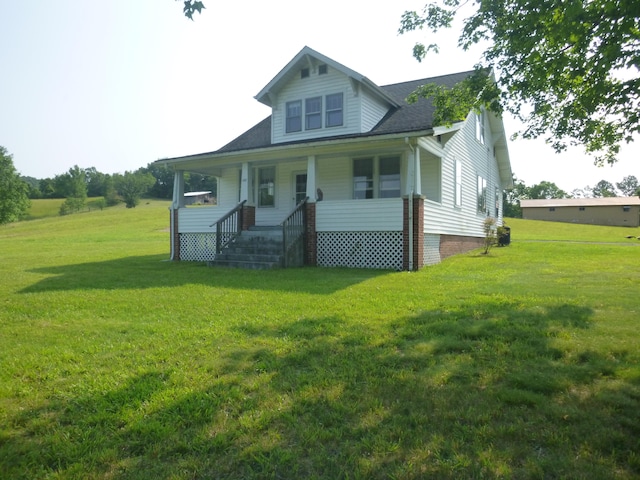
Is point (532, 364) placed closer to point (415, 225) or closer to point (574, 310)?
point (574, 310)

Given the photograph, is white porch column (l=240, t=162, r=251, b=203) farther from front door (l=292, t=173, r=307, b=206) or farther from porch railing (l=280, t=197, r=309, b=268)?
porch railing (l=280, t=197, r=309, b=268)

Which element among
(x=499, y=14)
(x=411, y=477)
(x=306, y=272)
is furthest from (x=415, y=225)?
(x=411, y=477)

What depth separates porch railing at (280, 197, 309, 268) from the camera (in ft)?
39.9

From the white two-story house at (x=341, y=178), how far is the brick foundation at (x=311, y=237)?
0.10 feet

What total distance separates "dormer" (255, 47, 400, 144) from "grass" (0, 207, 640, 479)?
877 cm

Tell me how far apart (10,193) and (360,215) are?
53.9 meters

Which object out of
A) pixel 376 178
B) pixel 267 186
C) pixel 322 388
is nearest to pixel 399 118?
pixel 376 178

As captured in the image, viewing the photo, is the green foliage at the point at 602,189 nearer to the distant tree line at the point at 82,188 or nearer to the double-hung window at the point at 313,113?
the distant tree line at the point at 82,188

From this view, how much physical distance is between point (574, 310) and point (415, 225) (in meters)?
5.98

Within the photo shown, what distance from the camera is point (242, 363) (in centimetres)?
403

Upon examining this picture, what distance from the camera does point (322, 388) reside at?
3.44 metres

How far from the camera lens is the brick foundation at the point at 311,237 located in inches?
513

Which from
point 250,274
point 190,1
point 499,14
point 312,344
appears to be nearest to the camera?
point 190,1

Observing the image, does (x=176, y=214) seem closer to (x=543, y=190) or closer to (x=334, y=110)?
(x=334, y=110)
